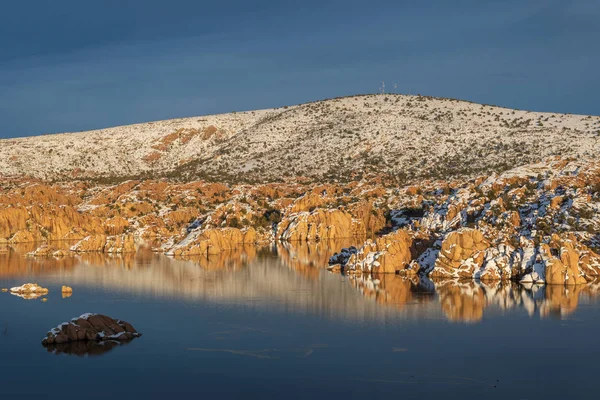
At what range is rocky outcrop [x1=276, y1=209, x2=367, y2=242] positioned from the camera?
8475 cm

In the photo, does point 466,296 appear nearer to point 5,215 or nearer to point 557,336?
point 557,336

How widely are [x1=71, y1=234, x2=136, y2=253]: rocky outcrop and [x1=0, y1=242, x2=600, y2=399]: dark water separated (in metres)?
17.2

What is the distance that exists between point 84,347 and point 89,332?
3.89 feet

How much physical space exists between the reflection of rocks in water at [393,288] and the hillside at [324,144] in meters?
55.5

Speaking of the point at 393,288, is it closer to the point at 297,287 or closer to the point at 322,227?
the point at 297,287

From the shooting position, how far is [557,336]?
36750 mm

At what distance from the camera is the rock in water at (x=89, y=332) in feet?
117

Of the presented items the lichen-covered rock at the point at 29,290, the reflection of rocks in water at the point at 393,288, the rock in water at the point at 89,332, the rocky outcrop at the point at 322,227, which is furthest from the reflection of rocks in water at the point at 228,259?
the rock in water at the point at 89,332

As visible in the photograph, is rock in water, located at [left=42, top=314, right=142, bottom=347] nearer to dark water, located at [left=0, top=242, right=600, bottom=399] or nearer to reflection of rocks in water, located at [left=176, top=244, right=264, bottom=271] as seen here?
dark water, located at [left=0, top=242, right=600, bottom=399]

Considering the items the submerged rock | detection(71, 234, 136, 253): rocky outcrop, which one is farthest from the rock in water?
detection(71, 234, 136, 253): rocky outcrop

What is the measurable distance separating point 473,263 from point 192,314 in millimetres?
21586

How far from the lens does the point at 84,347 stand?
115 feet

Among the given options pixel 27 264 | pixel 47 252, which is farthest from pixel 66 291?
pixel 47 252

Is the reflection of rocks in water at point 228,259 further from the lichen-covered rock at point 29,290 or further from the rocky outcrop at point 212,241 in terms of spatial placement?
the lichen-covered rock at point 29,290
